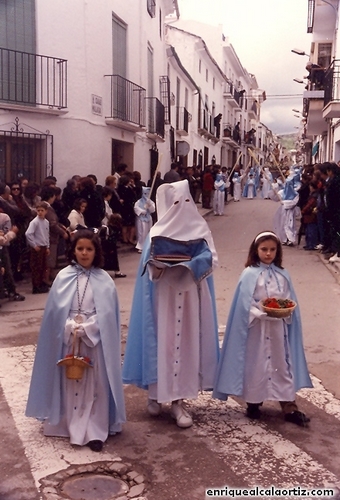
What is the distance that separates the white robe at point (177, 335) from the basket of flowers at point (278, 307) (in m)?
0.52

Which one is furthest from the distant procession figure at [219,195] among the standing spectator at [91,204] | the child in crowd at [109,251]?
the child in crowd at [109,251]

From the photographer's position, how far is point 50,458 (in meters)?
4.11

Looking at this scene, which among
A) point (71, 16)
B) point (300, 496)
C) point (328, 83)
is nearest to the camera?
point (300, 496)

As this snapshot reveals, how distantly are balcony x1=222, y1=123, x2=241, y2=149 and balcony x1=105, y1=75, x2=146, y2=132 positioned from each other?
87.1ft

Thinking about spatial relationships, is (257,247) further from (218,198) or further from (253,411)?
(218,198)

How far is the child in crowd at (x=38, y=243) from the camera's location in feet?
30.2

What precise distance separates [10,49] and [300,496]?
1137cm

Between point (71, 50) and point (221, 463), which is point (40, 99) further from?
point (221, 463)

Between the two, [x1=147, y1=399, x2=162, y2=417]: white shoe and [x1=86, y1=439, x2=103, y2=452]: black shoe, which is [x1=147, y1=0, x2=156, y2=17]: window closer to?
[x1=147, y1=399, x2=162, y2=417]: white shoe

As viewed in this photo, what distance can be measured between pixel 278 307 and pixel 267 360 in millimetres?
451

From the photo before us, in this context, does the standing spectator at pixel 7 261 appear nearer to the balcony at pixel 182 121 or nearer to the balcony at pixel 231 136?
the balcony at pixel 182 121

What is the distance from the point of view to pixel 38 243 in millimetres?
9234

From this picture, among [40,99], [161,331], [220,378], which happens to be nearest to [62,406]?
[161,331]

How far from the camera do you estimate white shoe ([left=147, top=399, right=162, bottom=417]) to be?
191 inches
